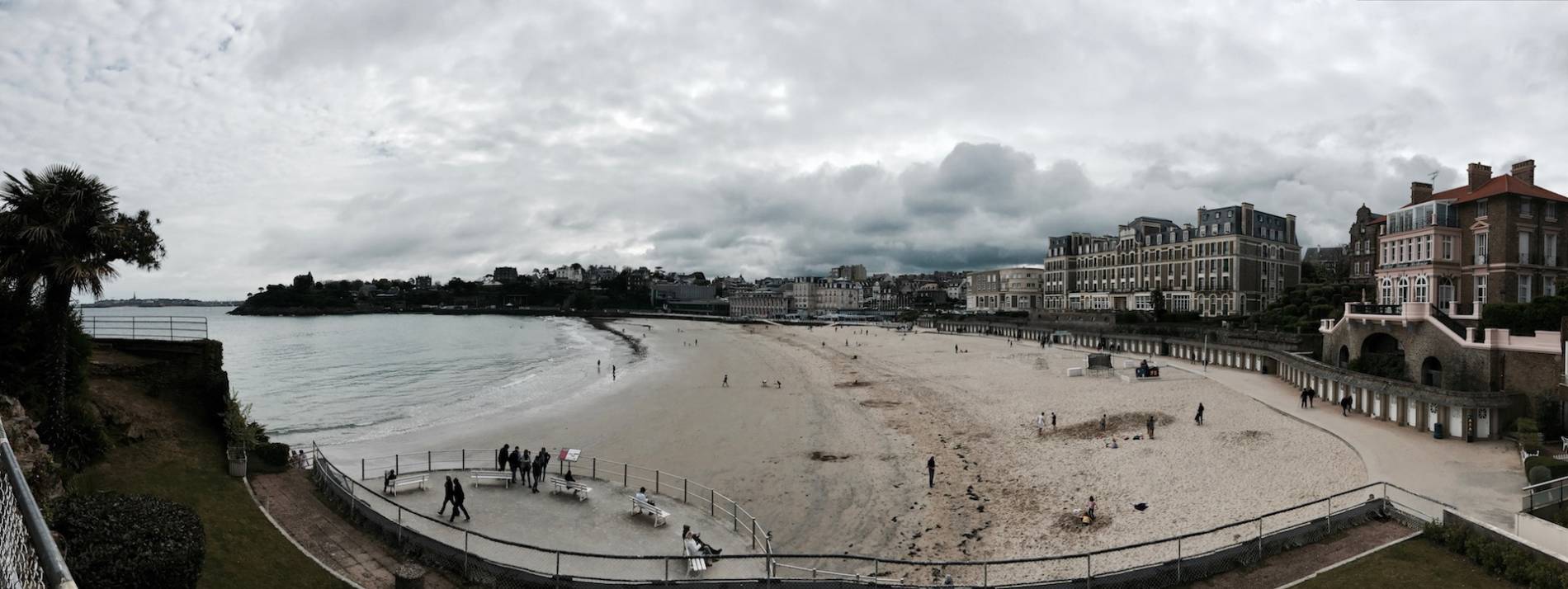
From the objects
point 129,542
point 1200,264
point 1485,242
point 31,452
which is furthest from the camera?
point 1200,264

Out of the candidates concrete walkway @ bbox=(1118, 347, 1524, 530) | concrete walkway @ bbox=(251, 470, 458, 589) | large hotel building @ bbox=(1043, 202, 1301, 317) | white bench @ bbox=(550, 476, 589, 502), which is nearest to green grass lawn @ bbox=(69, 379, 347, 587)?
concrete walkway @ bbox=(251, 470, 458, 589)

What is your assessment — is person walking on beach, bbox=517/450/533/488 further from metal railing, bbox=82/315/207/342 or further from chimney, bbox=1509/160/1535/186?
chimney, bbox=1509/160/1535/186

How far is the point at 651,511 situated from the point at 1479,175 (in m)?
A: 43.8

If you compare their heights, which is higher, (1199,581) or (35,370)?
(35,370)

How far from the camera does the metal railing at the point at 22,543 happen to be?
11.4 ft

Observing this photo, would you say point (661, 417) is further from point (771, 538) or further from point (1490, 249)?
point (1490, 249)

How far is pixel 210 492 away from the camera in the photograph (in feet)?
45.1

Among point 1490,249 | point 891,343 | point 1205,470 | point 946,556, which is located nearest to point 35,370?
point 946,556

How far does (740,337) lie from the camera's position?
10500 centimetres

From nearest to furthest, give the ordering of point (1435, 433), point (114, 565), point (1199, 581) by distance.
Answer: point (114, 565), point (1199, 581), point (1435, 433)

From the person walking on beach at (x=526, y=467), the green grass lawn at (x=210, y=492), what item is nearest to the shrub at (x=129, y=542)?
the green grass lawn at (x=210, y=492)

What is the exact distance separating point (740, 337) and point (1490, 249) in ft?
275

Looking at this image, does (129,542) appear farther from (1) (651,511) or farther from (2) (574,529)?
(1) (651,511)

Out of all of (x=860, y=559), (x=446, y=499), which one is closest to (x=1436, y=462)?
(x=860, y=559)
